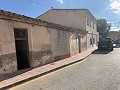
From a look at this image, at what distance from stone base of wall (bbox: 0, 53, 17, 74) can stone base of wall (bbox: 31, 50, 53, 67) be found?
1.67 metres

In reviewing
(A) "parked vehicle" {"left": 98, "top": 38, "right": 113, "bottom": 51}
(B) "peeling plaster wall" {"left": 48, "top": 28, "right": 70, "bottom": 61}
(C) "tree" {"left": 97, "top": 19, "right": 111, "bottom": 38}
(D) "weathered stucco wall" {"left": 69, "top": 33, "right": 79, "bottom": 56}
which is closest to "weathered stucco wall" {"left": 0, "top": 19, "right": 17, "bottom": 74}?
(B) "peeling plaster wall" {"left": 48, "top": 28, "right": 70, "bottom": 61}

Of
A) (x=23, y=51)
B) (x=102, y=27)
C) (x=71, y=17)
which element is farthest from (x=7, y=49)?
(x=102, y=27)

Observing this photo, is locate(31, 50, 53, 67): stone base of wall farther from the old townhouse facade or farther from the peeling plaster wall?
the peeling plaster wall

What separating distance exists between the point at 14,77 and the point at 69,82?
2566 mm

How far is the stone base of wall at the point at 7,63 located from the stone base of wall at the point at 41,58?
167 centimetres

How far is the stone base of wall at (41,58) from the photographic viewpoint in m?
10.5

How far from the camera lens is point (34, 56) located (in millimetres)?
10547

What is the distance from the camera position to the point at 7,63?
335 inches

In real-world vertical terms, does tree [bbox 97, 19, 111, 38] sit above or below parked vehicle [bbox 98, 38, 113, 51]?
above

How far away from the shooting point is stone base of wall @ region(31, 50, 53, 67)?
10539mm

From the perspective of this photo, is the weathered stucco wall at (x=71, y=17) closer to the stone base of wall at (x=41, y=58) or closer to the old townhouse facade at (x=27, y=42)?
the old townhouse facade at (x=27, y=42)

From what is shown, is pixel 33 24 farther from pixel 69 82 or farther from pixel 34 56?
pixel 69 82

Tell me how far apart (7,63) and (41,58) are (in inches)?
122

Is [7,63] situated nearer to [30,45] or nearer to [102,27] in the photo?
[30,45]
